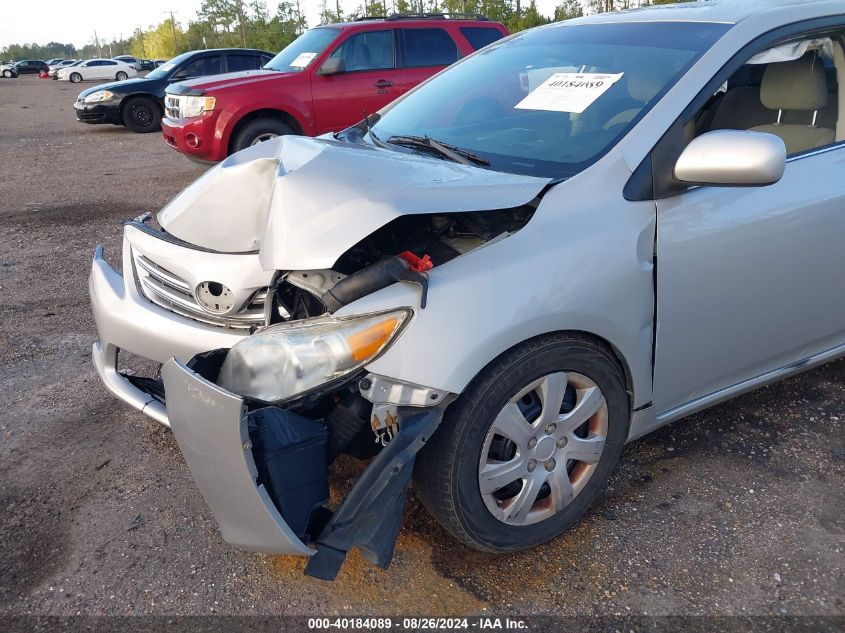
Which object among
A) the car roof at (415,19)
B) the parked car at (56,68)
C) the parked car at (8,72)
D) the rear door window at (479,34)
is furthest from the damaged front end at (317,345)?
the parked car at (8,72)

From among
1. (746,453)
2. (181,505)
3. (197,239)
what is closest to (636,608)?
(746,453)

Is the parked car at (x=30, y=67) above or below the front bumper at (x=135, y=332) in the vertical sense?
above

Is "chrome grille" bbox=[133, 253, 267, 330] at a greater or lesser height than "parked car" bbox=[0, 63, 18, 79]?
lesser

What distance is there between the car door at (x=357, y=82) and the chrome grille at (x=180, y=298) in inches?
249

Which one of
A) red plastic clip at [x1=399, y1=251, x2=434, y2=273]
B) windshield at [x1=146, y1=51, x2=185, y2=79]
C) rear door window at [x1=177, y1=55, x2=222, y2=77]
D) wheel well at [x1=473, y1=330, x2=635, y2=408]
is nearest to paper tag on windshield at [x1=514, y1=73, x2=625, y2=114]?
wheel well at [x1=473, y1=330, x2=635, y2=408]

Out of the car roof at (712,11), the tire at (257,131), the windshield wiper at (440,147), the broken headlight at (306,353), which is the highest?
the car roof at (712,11)

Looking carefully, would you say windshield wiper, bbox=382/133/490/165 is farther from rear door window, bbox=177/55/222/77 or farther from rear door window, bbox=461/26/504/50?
rear door window, bbox=177/55/222/77

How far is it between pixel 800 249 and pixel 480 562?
1.61 m

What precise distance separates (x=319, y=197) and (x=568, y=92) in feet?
3.95

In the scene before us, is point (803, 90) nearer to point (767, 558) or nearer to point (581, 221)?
point (581, 221)

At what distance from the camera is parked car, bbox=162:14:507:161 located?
8297 mm

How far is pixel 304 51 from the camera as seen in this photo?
29.2 feet

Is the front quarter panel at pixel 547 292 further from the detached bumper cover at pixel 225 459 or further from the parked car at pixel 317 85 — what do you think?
the parked car at pixel 317 85

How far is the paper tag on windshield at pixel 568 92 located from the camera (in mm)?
2707
